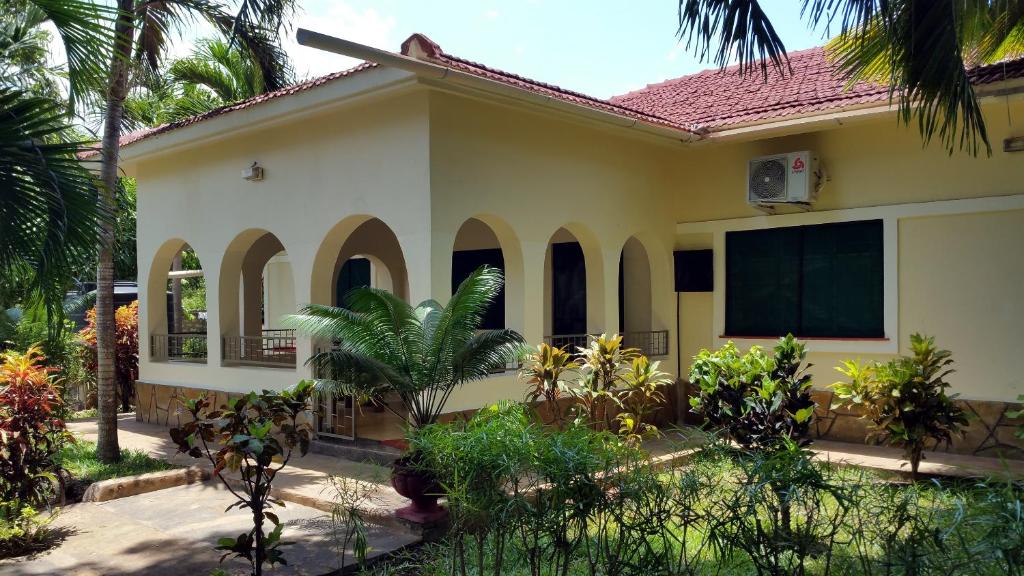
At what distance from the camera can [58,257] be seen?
502 cm

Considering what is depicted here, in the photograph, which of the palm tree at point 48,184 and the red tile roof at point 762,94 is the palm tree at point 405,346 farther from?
the red tile roof at point 762,94

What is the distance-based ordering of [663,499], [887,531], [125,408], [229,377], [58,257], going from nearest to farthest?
[887,531] → [663,499] → [58,257] → [229,377] → [125,408]

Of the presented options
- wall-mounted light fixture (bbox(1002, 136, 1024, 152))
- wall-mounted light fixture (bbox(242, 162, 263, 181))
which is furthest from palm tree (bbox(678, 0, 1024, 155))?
wall-mounted light fixture (bbox(242, 162, 263, 181))

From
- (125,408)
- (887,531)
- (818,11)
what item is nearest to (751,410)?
(818,11)

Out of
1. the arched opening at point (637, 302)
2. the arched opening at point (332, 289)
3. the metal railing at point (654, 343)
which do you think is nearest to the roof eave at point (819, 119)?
the arched opening at point (637, 302)

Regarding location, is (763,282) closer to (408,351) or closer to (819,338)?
(819,338)

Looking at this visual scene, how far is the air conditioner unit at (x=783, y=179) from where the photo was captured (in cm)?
1044

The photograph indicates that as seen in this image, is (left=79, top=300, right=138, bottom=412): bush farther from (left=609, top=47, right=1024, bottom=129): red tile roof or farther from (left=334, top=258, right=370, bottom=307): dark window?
(left=609, top=47, right=1024, bottom=129): red tile roof

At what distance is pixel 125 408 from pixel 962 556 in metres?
14.7

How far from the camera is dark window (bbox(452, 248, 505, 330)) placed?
13641 mm

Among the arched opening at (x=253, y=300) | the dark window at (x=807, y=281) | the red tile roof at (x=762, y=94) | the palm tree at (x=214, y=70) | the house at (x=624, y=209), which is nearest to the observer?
the house at (x=624, y=209)

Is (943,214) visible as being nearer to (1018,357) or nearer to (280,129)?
(1018,357)

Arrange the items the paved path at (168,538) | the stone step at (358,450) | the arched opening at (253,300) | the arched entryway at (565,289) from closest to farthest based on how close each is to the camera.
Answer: the paved path at (168,538), the stone step at (358,450), the arched opening at (253,300), the arched entryway at (565,289)

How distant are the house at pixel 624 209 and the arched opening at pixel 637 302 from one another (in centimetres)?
3
